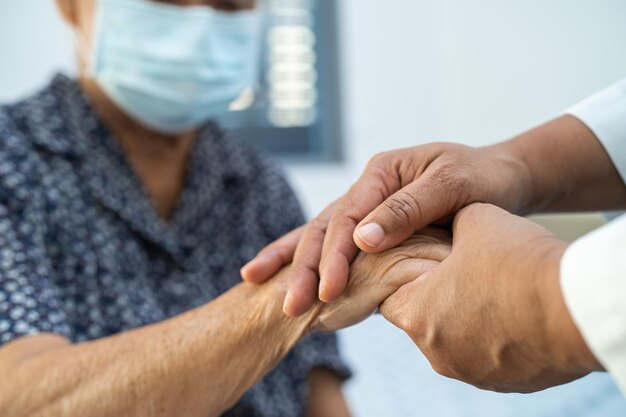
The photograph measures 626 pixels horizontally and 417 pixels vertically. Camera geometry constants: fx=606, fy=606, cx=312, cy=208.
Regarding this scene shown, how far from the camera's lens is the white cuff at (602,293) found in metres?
0.38

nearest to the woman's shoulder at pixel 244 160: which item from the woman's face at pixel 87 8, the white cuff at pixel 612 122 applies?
the woman's face at pixel 87 8

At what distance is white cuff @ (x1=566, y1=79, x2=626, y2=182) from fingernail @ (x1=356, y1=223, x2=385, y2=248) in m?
0.33

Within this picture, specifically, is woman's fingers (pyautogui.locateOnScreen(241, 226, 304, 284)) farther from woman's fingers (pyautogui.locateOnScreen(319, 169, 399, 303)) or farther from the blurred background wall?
the blurred background wall

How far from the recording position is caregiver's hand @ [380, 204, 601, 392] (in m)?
0.43

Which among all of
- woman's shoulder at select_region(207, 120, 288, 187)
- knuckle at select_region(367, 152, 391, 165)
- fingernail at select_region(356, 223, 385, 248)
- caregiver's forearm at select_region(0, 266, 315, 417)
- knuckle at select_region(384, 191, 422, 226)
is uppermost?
knuckle at select_region(367, 152, 391, 165)

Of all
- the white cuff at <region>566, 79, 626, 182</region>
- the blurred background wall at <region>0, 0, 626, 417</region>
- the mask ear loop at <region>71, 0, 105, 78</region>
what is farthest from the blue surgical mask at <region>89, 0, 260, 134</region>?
the white cuff at <region>566, 79, 626, 182</region>

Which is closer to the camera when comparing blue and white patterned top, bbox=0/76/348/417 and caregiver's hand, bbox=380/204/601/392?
caregiver's hand, bbox=380/204/601/392

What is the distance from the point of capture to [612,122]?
2.53ft

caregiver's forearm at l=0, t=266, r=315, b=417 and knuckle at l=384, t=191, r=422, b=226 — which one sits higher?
knuckle at l=384, t=191, r=422, b=226

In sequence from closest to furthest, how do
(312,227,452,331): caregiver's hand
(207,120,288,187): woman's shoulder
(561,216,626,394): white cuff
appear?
(561,216,626,394): white cuff, (312,227,452,331): caregiver's hand, (207,120,288,187): woman's shoulder

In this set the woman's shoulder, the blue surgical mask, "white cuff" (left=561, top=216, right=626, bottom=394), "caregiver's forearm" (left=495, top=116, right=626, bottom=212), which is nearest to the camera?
"white cuff" (left=561, top=216, right=626, bottom=394)

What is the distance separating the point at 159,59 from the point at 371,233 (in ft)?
2.35

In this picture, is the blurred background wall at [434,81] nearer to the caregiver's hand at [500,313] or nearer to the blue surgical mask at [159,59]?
the caregiver's hand at [500,313]

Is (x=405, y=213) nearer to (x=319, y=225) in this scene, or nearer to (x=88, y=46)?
(x=319, y=225)
